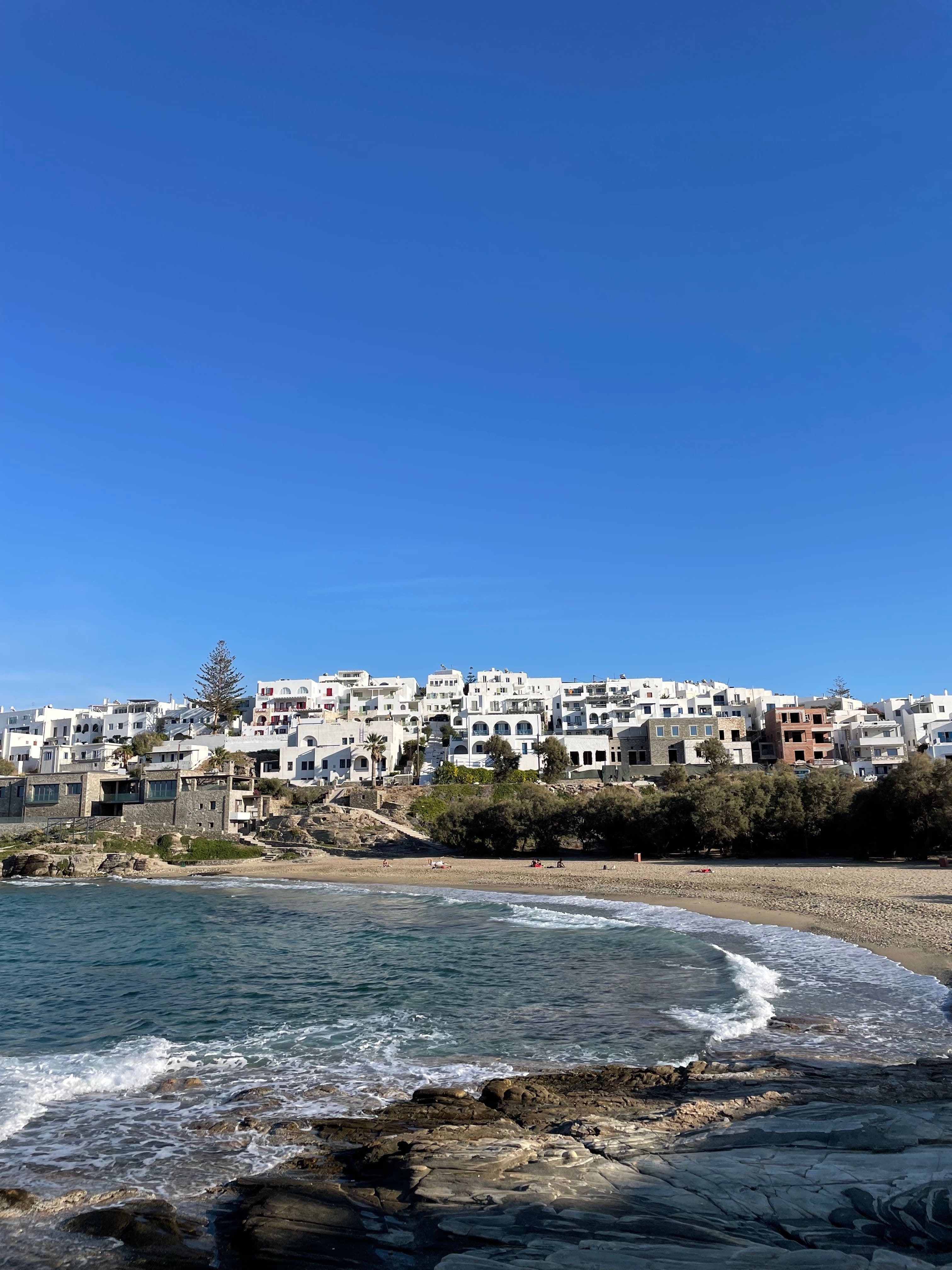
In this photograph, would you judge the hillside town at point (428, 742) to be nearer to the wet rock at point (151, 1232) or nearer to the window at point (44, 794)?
the window at point (44, 794)

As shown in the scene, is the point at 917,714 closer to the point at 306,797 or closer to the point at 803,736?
the point at 803,736

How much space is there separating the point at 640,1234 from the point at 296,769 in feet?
272

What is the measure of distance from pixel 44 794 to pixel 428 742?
3828cm

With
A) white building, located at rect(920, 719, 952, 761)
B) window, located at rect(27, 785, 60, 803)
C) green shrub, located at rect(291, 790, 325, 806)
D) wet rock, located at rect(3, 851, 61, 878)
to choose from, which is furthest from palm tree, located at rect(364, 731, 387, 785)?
white building, located at rect(920, 719, 952, 761)

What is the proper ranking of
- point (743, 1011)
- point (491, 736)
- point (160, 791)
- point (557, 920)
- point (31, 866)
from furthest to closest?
point (491, 736)
point (160, 791)
point (31, 866)
point (557, 920)
point (743, 1011)

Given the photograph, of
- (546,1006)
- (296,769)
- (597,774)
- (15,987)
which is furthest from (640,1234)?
(296,769)

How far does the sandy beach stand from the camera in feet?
78.6

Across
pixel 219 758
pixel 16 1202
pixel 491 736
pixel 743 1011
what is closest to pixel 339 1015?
pixel 743 1011

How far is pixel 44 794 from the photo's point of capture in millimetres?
70062

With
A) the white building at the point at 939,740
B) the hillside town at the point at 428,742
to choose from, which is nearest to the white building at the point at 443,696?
the hillside town at the point at 428,742

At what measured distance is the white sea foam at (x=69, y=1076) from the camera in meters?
12.5

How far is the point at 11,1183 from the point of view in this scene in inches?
391

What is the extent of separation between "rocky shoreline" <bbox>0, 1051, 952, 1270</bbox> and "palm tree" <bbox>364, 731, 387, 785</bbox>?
7156 cm

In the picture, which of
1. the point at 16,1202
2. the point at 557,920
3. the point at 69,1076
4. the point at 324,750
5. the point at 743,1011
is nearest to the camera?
the point at 16,1202
